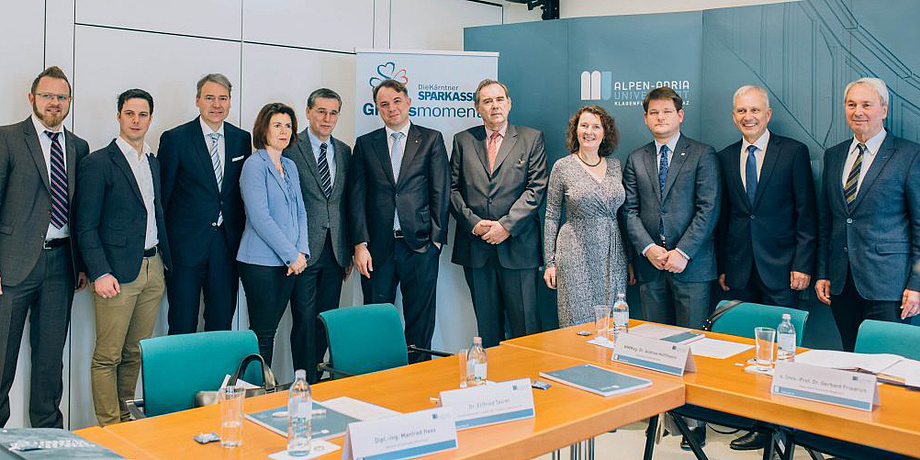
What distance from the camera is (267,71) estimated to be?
19.6 feet

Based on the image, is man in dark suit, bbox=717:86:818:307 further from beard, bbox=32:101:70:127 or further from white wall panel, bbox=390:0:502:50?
beard, bbox=32:101:70:127

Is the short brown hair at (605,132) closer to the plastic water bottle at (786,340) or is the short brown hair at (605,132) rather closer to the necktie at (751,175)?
the necktie at (751,175)

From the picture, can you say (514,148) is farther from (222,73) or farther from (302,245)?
(222,73)

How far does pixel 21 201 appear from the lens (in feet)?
14.5

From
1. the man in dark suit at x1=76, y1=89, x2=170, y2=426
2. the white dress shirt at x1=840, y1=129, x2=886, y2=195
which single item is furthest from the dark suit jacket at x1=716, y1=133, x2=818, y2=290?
the man in dark suit at x1=76, y1=89, x2=170, y2=426

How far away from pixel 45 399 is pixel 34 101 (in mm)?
1689

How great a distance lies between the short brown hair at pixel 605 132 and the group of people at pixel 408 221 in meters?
0.01

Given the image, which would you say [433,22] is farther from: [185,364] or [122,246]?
[185,364]

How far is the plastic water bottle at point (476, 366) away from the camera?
9.22 ft

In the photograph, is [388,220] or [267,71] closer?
[388,220]

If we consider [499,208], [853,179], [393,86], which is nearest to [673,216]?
[853,179]

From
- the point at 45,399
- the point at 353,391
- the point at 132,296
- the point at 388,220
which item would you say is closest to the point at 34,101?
the point at 132,296

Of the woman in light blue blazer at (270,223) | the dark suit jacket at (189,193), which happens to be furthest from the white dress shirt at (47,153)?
the woman in light blue blazer at (270,223)

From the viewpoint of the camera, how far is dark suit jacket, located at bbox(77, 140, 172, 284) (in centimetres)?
456
